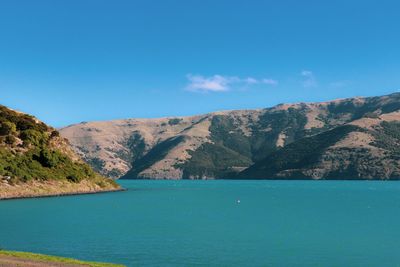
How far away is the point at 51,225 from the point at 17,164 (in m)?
92.5

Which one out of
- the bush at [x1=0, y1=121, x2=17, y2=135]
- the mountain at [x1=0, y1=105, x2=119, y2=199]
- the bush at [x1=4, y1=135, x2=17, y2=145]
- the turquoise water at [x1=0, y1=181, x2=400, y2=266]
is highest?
the bush at [x1=0, y1=121, x2=17, y2=135]

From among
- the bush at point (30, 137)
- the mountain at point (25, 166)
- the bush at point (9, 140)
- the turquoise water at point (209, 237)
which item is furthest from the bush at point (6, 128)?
the turquoise water at point (209, 237)

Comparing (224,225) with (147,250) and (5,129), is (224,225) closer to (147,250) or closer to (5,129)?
(147,250)

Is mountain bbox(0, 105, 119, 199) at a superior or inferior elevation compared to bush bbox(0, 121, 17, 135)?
inferior

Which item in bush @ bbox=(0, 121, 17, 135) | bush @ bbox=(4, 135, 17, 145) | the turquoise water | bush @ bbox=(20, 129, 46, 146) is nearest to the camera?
the turquoise water

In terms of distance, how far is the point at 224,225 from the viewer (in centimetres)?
9569

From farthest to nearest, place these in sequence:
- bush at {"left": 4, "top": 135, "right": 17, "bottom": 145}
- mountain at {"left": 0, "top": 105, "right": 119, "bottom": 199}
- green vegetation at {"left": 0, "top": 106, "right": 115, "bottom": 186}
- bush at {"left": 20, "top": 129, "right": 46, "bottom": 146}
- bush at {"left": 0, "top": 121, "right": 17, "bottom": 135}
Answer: bush at {"left": 20, "top": 129, "right": 46, "bottom": 146}, bush at {"left": 0, "top": 121, "right": 17, "bottom": 135}, bush at {"left": 4, "top": 135, "right": 17, "bottom": 145}, green vegetation at {"left": 0, "top": 106, "right": 115, "bottom": 186}, mountain at {"left": 0, "top": 105, "right": 119, "bottom": 199}

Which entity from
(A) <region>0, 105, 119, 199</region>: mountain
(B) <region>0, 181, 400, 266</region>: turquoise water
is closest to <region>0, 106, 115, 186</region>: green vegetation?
(A) <region>0, 105, 119, 199</region>: mountain

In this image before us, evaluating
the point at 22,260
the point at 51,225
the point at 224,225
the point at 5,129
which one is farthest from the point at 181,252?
the point at 5,129

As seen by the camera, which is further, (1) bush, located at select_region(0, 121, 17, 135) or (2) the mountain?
(1) bush, located at select_region(0, 121, 17, 135)

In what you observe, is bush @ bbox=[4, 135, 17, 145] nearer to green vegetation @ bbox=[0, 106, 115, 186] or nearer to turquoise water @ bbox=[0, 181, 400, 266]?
green vegetation @ bbox=[0, 106, 115, 186]

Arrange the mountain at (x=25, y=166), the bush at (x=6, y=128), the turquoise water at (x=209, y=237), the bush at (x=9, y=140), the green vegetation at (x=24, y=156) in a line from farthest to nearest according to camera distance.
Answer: the bush at (x=6, y=128), the bush at (x=9, y=140), the green vegetation at (x=24, y=156), the mountain at (x=25, y=166), the turquoise water at (x=209, y=237)

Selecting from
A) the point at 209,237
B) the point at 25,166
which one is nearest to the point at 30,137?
the point at 25,166

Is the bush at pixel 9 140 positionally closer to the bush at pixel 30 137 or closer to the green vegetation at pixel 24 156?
the green vegetation at pixel 24 156
